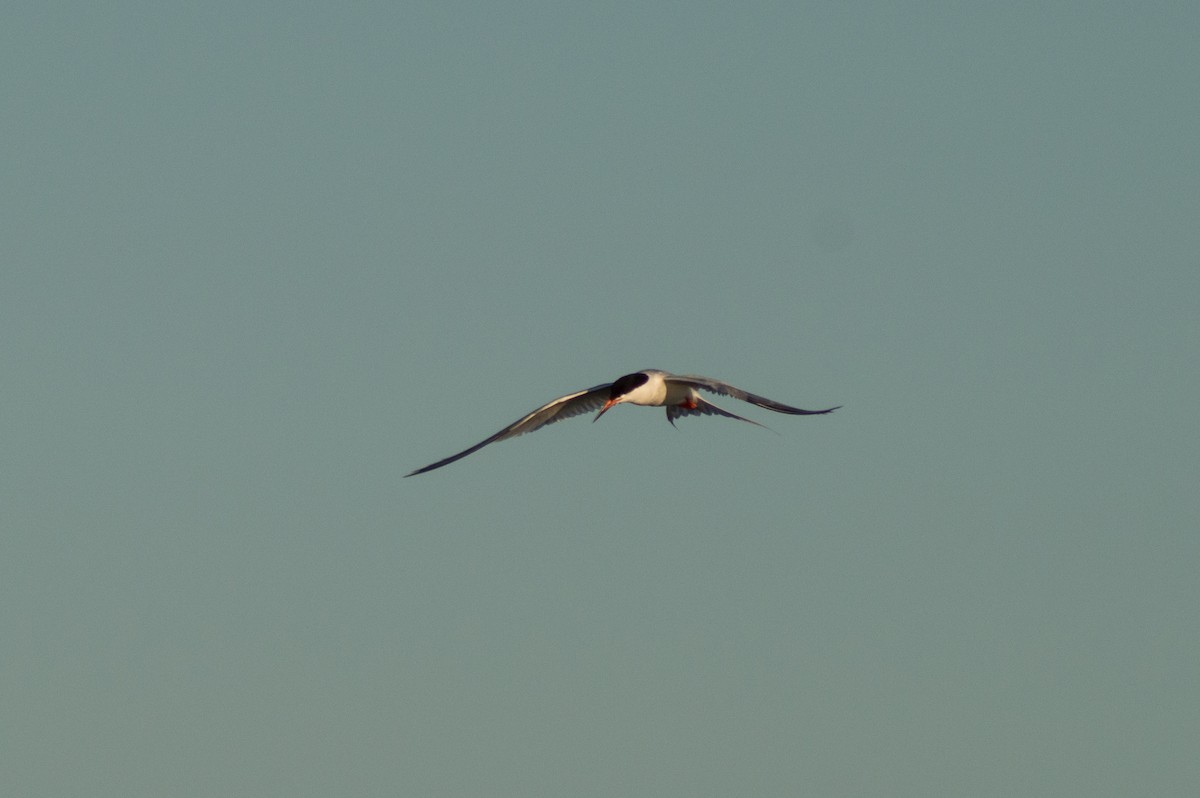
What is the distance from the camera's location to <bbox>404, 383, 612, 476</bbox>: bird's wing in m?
25.1

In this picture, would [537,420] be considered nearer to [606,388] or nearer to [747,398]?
[606,388]

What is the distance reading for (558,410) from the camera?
2623 centimetres

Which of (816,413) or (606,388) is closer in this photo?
(816,413)

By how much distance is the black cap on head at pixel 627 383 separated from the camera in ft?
82.3

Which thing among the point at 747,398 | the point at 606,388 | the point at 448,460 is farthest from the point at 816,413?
the point at 448,460

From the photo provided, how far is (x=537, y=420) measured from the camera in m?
26.0

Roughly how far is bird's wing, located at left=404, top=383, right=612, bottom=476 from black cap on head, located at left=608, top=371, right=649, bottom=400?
19.5 inches

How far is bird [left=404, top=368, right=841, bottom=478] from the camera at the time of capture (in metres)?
25.2

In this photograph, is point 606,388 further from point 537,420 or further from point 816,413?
point 816,413

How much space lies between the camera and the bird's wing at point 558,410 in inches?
990

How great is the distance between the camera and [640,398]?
2536 centimetres

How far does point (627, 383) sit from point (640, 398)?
42 cm

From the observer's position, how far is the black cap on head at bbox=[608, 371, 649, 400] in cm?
2510

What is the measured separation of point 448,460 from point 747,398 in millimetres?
5942
